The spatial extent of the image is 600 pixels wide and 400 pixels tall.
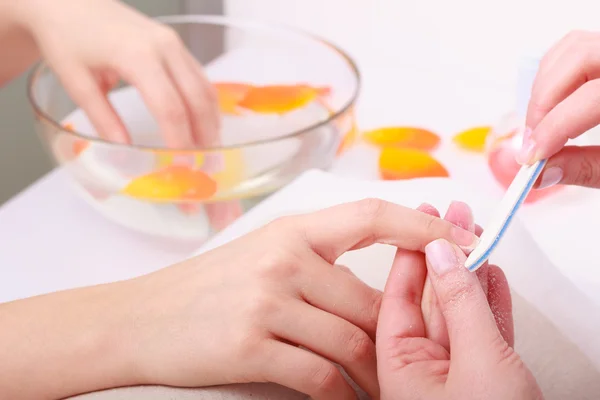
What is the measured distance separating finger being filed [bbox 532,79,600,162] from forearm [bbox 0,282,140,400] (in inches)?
12.4

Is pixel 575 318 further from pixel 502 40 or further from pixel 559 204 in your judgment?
pixel 502 40

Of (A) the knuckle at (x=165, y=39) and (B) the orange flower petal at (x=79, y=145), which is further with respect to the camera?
(A) the knuckle at (x=165, y=39)

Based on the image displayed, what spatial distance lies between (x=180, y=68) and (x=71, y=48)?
0.40ft

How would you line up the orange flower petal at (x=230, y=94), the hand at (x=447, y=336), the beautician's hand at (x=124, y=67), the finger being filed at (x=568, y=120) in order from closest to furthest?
the hand at (x=447, y=336) < the finger being filed at (x=568, y=120) < the beautician's hand at (x=124, y=67) < the orange flower petal at (x=230, y=94)

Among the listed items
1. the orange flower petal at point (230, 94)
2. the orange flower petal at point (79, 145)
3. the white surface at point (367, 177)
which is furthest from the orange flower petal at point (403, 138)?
the orange flower petal at point (79, 145)

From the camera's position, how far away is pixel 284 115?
0.86m

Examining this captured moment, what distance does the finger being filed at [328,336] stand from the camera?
0.43 metres

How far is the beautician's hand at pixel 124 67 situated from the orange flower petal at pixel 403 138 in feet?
0.76

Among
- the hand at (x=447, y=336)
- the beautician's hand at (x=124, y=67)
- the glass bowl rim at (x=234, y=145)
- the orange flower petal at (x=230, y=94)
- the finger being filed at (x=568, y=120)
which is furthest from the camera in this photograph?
the orange flower petal at (x=230, y=94)

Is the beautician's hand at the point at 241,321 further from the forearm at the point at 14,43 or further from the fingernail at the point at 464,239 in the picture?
the forearm at the point at 14,43

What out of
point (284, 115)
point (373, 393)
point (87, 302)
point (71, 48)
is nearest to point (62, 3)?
point (71, 48)

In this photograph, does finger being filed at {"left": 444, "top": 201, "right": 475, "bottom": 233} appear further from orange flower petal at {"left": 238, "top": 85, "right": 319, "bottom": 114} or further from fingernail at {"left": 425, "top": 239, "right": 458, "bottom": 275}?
orange flower petal at {"left": 238, "top": 85, "right": 319, "bottom": 114}

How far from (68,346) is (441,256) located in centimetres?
26

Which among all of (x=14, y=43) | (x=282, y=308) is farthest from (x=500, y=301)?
(x=14, y=43)
